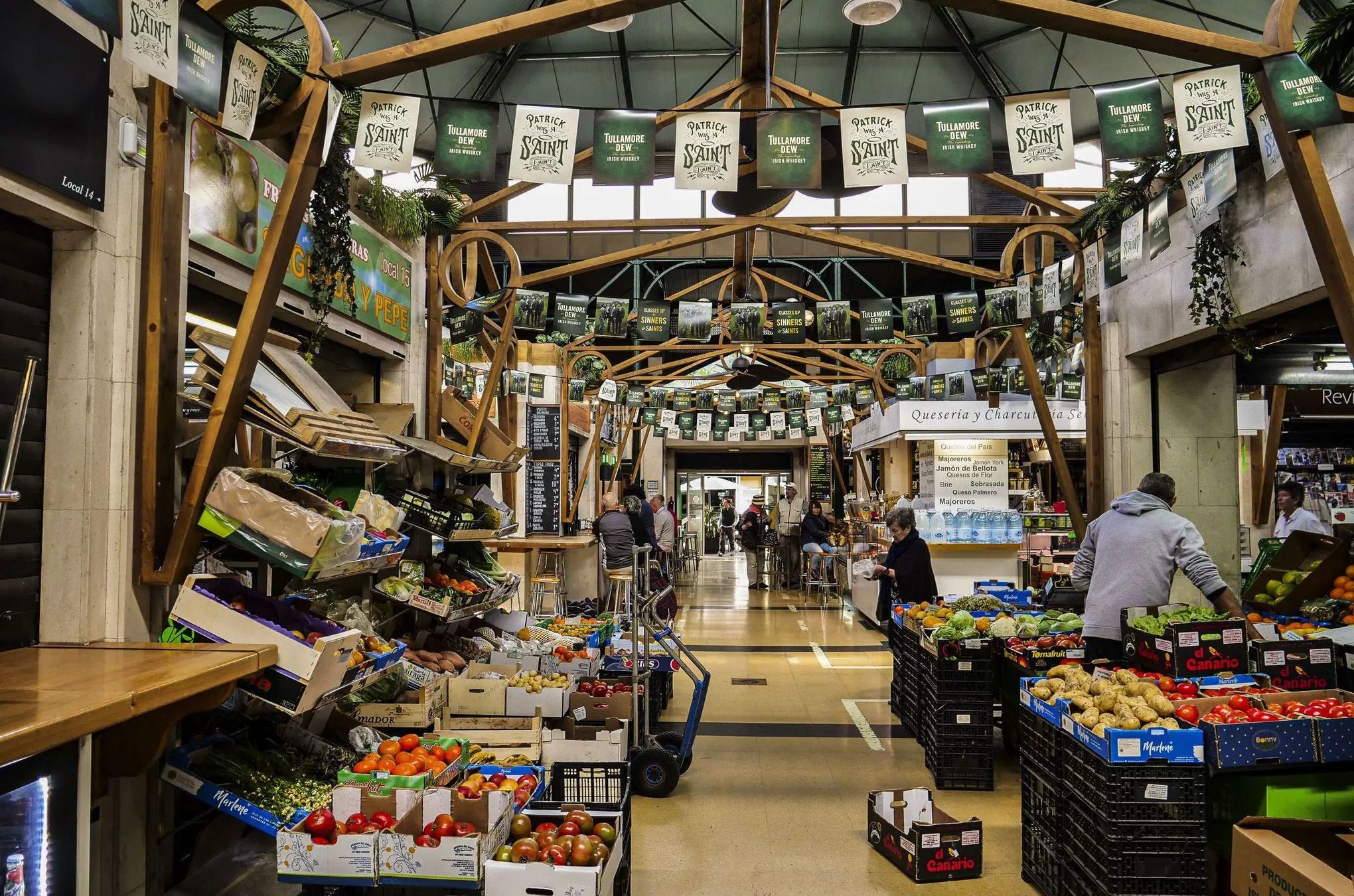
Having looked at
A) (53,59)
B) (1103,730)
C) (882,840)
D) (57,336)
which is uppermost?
(53,59)

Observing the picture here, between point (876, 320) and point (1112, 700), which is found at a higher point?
point (876, 320)

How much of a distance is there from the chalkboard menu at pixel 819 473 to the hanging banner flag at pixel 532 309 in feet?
55.9

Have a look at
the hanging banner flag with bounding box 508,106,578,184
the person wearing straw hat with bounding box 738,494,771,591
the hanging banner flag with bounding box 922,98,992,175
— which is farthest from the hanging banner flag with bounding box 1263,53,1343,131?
the person wearing straw hat with bounding box 738,494,771,591

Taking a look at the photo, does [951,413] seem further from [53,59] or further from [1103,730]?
[53,59]

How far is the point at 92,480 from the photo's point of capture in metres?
3.24

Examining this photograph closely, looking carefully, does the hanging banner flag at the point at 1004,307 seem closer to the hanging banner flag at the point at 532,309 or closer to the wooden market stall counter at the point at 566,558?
the hanging banner flag at the point at 532,309

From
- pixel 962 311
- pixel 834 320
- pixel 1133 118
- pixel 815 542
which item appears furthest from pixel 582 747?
pixel 815 542

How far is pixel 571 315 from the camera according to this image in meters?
10.3

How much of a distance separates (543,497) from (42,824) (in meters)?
12.0

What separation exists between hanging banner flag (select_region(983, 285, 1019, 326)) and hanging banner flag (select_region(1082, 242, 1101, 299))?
1.16m

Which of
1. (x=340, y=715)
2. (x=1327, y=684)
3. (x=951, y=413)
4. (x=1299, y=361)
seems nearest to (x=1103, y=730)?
(x=1327, y=684)

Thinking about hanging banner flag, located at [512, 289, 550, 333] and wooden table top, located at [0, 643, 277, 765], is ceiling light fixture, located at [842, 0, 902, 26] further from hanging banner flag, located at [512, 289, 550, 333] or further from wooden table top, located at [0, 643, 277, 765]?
wooden table top, located at [0, 643, 277, 765]

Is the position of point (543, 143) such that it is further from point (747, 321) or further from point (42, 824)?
point (747, 321)

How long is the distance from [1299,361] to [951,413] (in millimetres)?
4922
